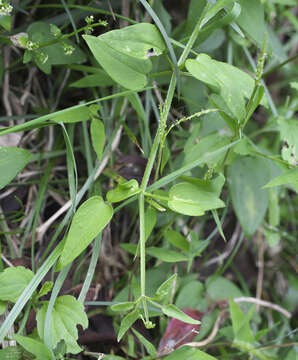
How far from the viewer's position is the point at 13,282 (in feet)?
2.24

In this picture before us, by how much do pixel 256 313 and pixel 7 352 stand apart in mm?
658

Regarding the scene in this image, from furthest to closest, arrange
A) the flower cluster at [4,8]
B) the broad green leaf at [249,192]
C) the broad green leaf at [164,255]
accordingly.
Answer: the broad green leaf at [249,192] → the broad green leaf at [164,255] → the flower cluster at [4,8]

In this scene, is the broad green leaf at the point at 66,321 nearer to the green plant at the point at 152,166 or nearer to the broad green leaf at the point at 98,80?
the green plant at the point at 152,166

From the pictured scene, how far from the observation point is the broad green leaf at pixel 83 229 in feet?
2.09

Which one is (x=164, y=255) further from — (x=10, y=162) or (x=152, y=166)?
(x=10, y=162)

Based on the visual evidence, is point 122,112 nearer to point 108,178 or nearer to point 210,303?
point 108,178

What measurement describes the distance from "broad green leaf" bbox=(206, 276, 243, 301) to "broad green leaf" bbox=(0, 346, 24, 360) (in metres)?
0.51

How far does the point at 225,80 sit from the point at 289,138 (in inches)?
9.1

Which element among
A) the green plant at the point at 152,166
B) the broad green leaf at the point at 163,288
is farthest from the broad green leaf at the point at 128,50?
the broad green leaf at the point at 163,288

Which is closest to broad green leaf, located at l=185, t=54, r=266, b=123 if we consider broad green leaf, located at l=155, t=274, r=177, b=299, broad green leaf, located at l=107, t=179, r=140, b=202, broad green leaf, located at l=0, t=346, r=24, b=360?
broad green leaf, located at l=107, t=179, r=140, b=202

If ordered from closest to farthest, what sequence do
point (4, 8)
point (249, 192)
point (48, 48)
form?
point (4, 8)
point (48, 48)
point (249, 192)

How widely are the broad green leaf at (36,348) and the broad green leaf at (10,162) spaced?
262mm

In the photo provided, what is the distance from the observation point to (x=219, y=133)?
3.02 feet

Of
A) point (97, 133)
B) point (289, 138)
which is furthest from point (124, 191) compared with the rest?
point (289, 138)
